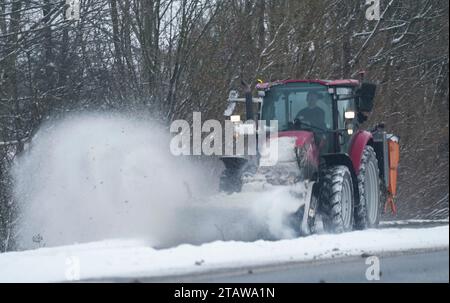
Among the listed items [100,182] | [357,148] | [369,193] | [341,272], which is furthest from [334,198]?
[100,182]

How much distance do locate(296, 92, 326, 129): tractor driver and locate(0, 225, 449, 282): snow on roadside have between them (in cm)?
227

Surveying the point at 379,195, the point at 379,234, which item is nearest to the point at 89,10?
the point at 379,195

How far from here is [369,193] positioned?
16891mm

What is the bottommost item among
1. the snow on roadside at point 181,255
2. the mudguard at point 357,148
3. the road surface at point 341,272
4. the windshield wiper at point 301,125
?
the road surface at point 341,272

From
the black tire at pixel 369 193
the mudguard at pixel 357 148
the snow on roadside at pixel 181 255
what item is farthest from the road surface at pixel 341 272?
the mudguard at pixel 357 148

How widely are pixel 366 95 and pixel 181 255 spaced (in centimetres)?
499

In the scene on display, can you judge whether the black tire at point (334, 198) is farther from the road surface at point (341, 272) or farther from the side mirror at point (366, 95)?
the road surface at point (341, 272)

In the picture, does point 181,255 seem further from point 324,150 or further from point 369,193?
point 369,193

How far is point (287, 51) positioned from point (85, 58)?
4581 millimetres

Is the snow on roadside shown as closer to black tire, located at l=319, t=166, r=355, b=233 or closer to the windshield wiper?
black tire, located at l=319, t=166, r=355, b=233

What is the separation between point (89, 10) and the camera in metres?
21.1

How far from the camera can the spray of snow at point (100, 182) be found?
17156mm

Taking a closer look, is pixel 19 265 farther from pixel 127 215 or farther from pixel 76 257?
pixel 127 215

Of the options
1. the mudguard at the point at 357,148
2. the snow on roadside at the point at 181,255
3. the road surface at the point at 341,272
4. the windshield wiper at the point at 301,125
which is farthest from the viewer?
the mudguard at the point at 357,148
